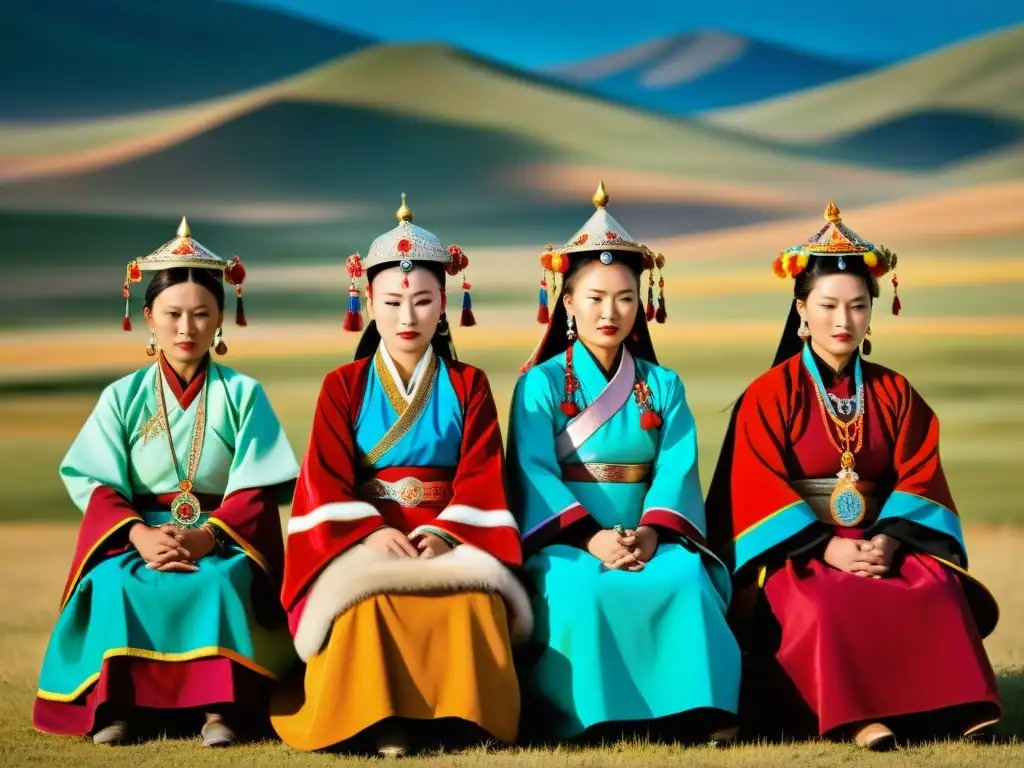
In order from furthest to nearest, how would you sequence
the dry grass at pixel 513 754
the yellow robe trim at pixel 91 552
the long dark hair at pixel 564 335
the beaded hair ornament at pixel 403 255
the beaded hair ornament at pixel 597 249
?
the long dark hair at pixel 564 335, the beaded hair ornament at pixel 597 249, the beaded hair ornament at pixel 403 255, the yellow robe trim at pixel 91 552, the dry grass at pixel 513 754

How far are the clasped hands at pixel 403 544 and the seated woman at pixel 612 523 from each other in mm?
317

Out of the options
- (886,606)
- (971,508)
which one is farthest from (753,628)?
(971,508)

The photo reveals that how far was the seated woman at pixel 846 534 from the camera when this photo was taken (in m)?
4.04

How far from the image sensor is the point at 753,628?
4.32m

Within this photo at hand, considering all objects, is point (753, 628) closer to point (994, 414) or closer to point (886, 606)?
point (886, 606)

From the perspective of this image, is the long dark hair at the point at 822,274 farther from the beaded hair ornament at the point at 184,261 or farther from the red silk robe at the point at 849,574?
the beaded hair ornament at the point at 184,261

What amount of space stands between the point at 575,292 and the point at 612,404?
14.9 inches

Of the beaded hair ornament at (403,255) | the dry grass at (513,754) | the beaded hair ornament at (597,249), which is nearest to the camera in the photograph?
the dry grass at (513,754)

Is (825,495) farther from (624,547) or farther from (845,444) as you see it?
(624,547)

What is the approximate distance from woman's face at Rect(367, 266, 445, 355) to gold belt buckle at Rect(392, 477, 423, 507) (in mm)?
409

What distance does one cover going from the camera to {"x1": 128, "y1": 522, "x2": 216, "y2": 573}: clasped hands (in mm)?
4184

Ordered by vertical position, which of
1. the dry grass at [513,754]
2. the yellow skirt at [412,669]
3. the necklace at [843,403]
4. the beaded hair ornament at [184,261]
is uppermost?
the beaded hair ornament at [184,261]

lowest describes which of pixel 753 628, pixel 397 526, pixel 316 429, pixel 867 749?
pixel 867 749

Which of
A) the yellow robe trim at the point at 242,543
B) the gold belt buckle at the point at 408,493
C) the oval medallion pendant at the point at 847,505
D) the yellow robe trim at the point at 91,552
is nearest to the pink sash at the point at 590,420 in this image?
the gold belt buckle at the point at 408,493
